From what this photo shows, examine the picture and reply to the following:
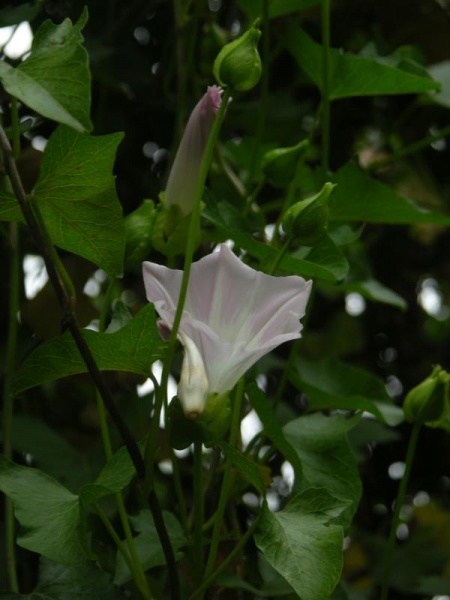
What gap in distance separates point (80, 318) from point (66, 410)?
0.81 feet

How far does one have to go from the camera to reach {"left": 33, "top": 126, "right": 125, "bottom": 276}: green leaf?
48cm

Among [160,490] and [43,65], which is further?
[160,490]

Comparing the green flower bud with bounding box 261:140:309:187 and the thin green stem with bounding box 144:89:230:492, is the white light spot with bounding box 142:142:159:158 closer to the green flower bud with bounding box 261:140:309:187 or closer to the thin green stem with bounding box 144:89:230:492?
the green flower bud with bounding box 261:140:309:187

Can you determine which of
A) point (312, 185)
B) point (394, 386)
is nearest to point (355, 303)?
point (394, 386)

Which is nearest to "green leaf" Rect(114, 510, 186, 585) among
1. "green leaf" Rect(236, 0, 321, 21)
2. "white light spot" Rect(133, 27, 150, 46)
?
"green leaf" Rect(236, 0, 321, 21)

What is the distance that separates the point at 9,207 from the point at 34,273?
1.45ft

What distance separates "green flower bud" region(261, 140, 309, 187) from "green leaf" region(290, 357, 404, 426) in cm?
15

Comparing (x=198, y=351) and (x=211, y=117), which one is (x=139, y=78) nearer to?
(x=211, y=117)

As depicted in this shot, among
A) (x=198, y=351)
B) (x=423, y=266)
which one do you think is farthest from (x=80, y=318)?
(x=423, y=266)

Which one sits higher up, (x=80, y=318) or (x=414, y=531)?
(x=80, y=318)

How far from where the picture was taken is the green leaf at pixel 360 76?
2.20 ft

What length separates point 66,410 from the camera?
97 centimetres

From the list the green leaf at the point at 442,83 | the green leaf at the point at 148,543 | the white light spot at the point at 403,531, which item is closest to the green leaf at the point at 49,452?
the green leaf at the point at 148,543

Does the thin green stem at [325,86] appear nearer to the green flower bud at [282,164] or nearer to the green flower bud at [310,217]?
the green flower bud at [282,164]
